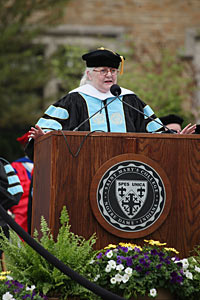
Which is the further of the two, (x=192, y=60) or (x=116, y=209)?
(x=192, y=60)

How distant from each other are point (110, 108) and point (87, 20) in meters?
9.65

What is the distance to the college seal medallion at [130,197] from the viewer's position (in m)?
4.00

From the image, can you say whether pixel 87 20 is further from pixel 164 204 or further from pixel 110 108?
pixel 164 204

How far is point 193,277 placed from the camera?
3773 mm

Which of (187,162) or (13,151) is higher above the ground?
(187,162)

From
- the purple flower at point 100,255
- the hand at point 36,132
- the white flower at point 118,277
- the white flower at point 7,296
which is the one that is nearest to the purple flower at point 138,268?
the white flower at point 118,277

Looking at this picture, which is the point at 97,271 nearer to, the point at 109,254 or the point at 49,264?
the point at 109,254

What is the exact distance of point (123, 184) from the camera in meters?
4.01

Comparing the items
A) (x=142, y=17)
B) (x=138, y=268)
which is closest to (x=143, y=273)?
(x=138, y=268)

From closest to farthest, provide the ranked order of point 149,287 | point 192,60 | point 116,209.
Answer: point 149,287, point 116,209, point 192,60

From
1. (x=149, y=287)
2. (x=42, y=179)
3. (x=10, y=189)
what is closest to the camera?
(x=149, y=287)

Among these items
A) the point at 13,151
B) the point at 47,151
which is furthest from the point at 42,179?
the point at 13,151

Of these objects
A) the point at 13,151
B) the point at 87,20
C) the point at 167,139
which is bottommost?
the point at 13,151

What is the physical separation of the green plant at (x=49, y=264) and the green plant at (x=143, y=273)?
3.9 inches
